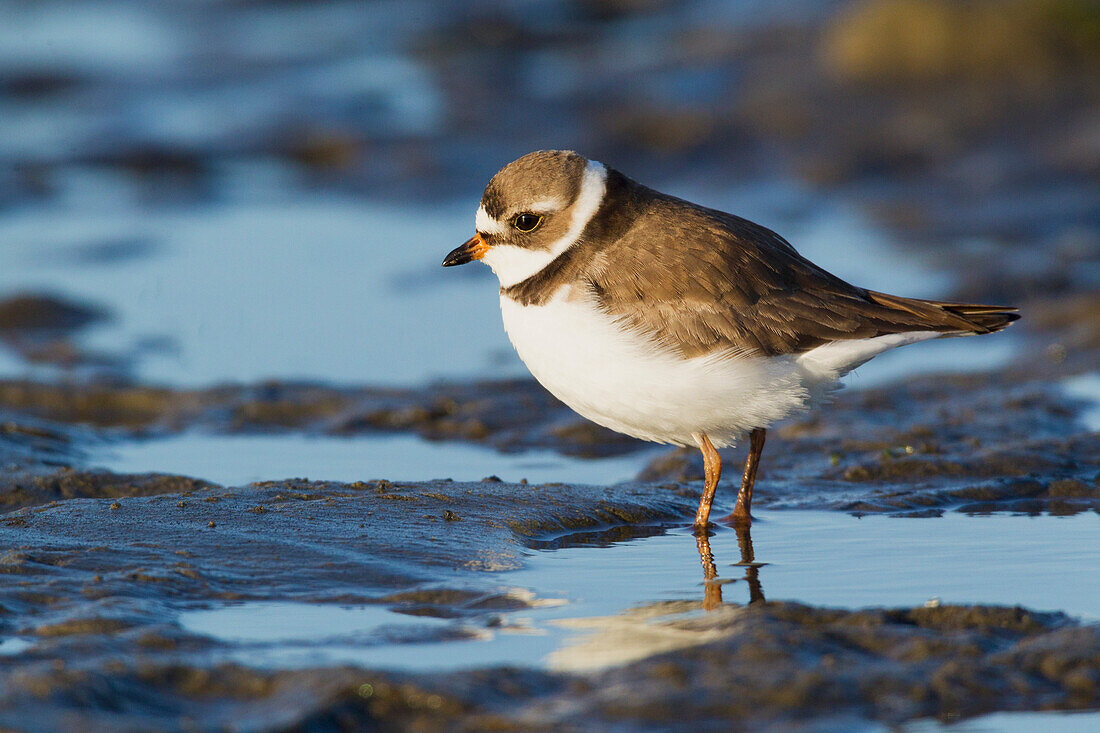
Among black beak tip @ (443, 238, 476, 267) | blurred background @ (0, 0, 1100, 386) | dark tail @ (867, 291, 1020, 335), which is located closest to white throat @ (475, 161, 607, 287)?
black beak tip @ (443, 238, 476, 267)

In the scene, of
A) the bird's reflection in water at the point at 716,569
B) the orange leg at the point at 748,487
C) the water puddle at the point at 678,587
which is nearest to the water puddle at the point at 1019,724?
the water puddle at the point at 678,587

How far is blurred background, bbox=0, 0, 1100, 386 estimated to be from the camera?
10.4m

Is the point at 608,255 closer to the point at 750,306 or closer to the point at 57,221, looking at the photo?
the point at 750,306

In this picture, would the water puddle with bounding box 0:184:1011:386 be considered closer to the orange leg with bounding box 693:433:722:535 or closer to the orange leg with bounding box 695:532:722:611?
the orange leg with bounding box 693:433:722:535

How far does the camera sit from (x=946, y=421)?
7703 millimetres

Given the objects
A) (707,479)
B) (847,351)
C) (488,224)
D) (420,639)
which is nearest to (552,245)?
(488,224)

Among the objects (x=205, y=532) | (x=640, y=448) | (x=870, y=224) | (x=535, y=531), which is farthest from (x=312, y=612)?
(x=870, y=224)

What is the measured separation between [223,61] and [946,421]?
13633mm

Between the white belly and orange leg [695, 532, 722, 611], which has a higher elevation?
the white belly

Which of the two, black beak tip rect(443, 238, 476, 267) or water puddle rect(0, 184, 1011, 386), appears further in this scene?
water puddle rect(0, 184, 1011, 386)

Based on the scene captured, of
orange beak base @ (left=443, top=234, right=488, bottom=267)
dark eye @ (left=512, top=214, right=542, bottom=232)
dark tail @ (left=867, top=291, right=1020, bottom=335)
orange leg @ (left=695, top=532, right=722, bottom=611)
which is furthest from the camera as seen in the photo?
orange beak base @ (left=443, top=234, right=488, bottom=267)

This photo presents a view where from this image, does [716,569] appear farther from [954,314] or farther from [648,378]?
[954,314]

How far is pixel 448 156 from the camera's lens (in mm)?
14945

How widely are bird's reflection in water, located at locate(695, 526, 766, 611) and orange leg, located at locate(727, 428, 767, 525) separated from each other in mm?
74
